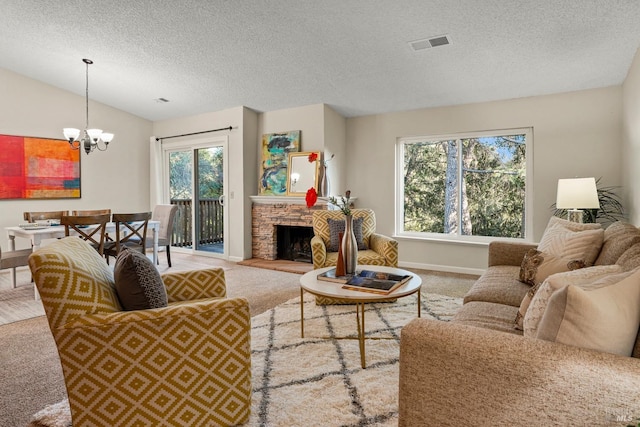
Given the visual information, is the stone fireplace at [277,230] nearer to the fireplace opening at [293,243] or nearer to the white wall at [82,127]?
the fireplace opening at [293,243]

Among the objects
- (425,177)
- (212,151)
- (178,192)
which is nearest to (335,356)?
(425,177)

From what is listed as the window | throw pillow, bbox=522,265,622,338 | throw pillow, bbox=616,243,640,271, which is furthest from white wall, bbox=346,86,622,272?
throw pillow, bbox=522,265,622,338

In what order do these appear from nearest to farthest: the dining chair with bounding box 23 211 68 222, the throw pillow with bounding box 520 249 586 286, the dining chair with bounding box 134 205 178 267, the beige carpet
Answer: the beige carpet → the throw pillow with bounding box 520 249 586 286 → the dining chair with bounding box 23 211 68 222 → the dining chair with bounding box 134 205 178 267

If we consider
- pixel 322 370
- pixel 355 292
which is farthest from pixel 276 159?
pixel 322 370

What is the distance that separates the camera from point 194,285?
2113 millimetres

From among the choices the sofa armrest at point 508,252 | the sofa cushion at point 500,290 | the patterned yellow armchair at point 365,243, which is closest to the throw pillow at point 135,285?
the sofa cushion at point 500,290

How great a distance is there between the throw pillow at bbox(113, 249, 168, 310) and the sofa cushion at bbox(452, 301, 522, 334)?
145cm

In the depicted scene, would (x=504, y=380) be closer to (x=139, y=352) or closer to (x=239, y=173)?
(x=139, y=352)

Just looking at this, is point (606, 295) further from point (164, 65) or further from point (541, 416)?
point (164, 65)

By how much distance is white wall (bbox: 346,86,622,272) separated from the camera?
395 centimetres

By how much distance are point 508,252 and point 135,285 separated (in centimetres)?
279

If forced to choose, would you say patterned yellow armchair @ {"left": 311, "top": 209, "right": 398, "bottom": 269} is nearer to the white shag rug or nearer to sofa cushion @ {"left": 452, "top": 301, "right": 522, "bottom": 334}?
the white shag rug

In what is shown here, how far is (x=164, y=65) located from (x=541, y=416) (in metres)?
4.89

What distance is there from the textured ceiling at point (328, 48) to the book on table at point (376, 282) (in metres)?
2.09
